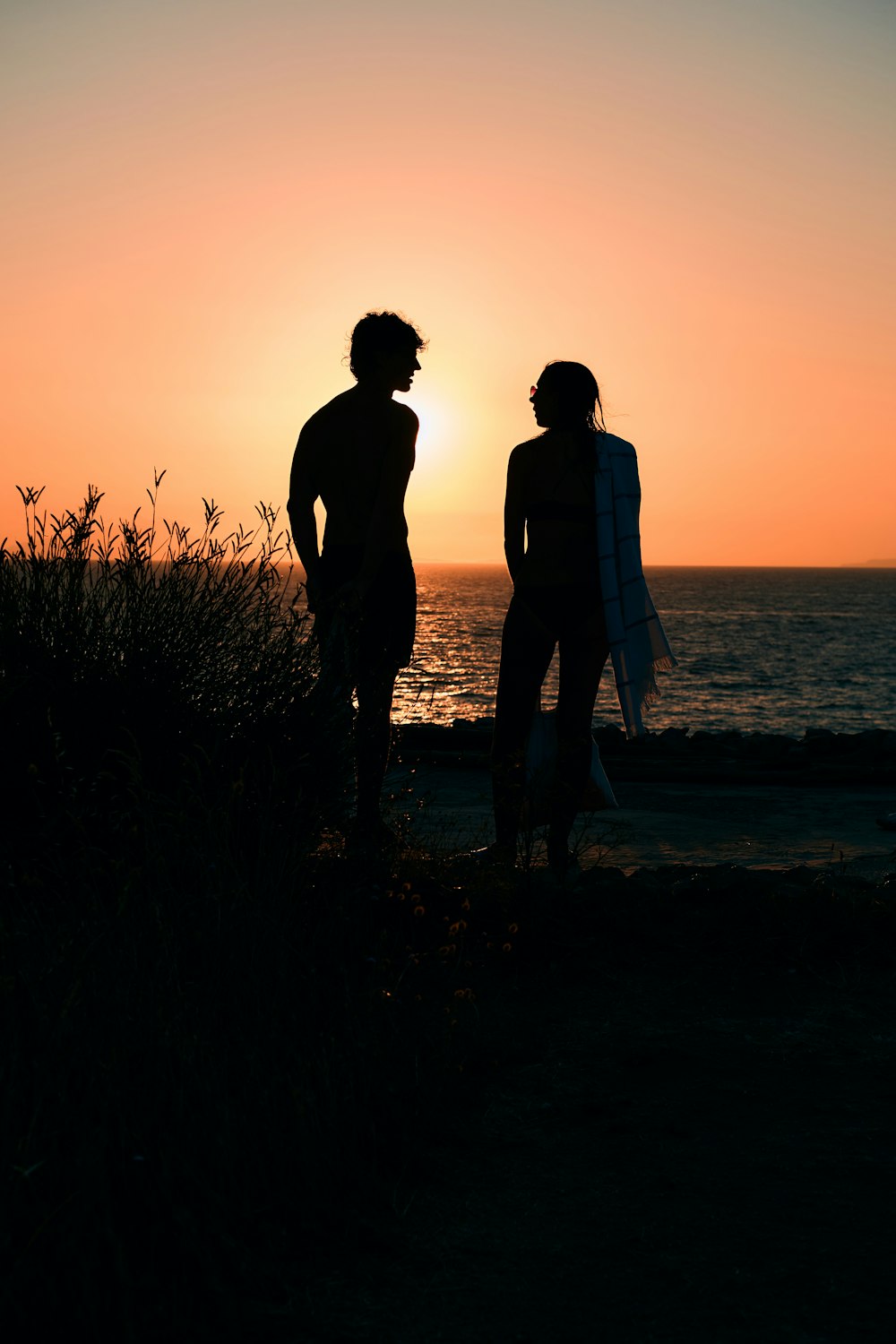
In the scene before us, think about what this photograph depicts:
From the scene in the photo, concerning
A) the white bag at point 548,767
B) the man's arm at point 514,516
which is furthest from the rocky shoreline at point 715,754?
the man's arm at point 514,516

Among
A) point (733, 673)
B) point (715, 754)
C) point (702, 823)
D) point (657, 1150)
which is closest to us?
point (657, 1150)

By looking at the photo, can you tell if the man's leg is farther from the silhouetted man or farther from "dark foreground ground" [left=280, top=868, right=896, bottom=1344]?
"dark foreground ground" [left=280, top=868, right=896, bottom=1344]

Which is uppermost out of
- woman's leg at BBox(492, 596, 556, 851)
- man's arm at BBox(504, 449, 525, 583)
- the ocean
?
man's arm at BBox(504, 449, 525, 583)

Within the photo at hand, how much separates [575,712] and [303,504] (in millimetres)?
1459

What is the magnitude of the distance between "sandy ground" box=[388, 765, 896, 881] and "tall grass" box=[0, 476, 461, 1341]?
2.91 ft

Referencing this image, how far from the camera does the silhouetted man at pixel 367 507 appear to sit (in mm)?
4750

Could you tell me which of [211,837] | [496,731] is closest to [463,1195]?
[211,837]

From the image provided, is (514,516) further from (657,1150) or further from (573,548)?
(657,1150)

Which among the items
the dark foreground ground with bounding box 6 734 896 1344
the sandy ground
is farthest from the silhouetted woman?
the dark foreground ground with bounding box 6 734 896 1344

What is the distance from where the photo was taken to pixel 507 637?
196 inches

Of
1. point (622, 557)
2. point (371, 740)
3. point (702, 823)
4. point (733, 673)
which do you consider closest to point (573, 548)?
point (622, 557)

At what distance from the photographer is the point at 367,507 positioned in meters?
4.93

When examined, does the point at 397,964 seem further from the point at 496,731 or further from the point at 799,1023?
the point at 496,731

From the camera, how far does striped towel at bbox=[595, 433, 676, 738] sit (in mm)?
4793
